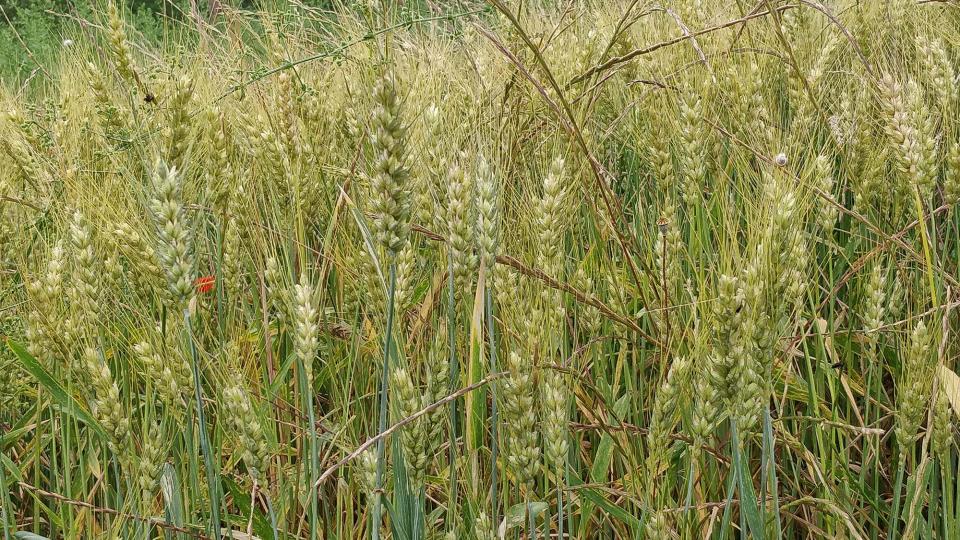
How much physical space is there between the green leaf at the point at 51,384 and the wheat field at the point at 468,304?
1 centimetres

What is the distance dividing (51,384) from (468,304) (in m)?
0.63

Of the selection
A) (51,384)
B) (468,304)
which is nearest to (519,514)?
(468,304)

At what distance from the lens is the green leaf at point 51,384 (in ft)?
4.47

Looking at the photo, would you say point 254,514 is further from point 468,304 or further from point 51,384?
point 468,304

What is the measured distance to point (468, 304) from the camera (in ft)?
4.26

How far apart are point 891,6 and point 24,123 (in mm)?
1927

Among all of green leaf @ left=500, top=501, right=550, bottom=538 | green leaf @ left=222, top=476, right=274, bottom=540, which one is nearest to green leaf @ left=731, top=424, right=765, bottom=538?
green leaf @ left=500, top=501, right=550, bottom=538

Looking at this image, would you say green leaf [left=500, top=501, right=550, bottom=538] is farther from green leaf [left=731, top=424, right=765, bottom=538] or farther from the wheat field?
green leaf [left=731, top=424, right=765, bottom=538]

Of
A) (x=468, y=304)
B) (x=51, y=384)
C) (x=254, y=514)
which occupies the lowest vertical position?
(x=254, y=514)

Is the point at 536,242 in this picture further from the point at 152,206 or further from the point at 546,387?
the point at 152,206

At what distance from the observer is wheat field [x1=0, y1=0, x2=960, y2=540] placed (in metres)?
1.16

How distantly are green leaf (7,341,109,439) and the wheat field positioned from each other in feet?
0.04

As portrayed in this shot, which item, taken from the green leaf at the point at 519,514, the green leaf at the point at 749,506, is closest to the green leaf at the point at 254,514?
the green leaf at the point at 519,514

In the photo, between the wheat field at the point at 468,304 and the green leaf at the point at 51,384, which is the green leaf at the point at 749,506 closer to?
the wheat field at the point at 468,304
